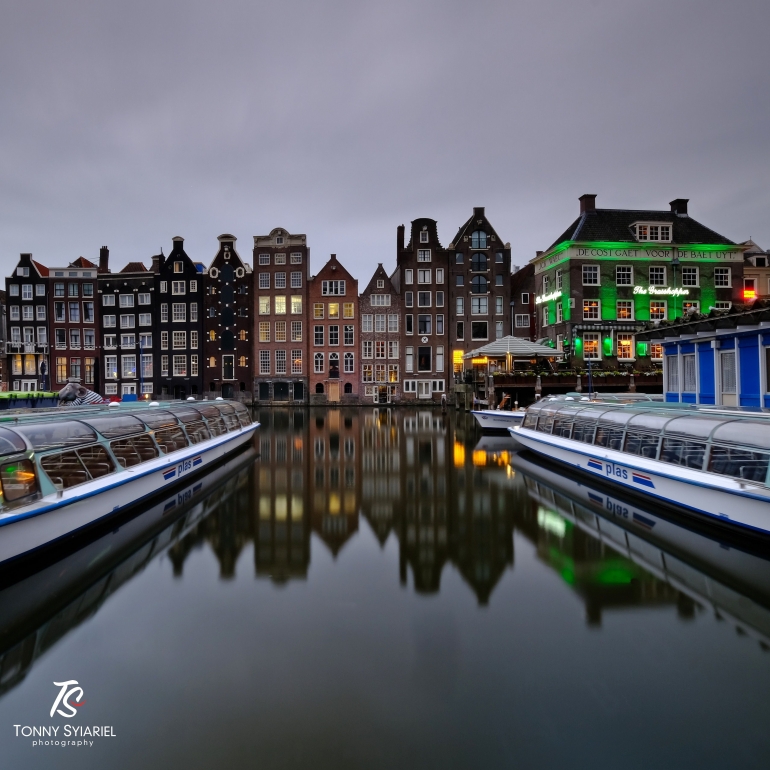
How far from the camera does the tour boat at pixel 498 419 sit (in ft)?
82.6

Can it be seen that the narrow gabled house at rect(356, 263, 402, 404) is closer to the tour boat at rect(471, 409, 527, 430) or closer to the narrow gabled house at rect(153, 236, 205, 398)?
the narrow gabled house at rect(153, 236, 205, 398)

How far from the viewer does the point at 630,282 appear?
139 feet

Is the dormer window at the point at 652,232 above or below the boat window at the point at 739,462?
above

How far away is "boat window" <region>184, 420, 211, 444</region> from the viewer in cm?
1585

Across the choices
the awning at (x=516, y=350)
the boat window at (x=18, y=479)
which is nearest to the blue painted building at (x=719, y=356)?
the awning at (x=516, y=350)

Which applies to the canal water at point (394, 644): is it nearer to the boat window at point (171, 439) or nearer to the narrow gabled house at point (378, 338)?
the boat window at point (171, 439)

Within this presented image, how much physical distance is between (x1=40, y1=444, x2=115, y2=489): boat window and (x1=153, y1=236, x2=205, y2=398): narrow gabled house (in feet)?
149

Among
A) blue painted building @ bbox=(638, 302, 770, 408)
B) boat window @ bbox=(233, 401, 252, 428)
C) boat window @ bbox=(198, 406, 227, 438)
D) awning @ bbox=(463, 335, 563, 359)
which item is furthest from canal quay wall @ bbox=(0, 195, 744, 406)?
boat window @ bbox=(198, 406, 227, 438)

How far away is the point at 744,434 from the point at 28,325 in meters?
66.1

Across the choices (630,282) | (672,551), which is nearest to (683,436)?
(672,551)

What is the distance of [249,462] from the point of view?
1817 centimetres

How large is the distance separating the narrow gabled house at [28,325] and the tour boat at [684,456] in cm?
5938

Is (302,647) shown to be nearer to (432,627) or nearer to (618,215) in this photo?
(432,627)

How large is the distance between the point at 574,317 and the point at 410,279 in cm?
1770
